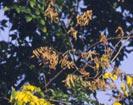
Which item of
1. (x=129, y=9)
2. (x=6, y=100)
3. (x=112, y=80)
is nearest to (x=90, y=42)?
(x=129, y=9)

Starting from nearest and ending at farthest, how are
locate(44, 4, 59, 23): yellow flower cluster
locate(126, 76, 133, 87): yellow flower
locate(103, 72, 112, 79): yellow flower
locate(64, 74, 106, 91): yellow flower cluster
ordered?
locate(126, 76, 133, 87): yellow flower → locate(103, 72, 112, 79): yellow flower → locate(64, 74, 106, 91): yellow flower cluster → locate(44, 4, 59, 23): yellow flower cluster

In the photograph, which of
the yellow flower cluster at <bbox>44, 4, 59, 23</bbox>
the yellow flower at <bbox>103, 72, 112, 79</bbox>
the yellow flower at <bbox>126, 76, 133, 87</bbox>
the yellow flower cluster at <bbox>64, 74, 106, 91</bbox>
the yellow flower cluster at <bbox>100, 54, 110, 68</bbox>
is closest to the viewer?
the yellow flower at <bbox>126, 76, 133, 87</bbox>

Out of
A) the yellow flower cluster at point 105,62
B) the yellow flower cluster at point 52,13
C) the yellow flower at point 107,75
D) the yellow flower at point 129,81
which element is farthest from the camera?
the yellow flower cluster at point 52,13

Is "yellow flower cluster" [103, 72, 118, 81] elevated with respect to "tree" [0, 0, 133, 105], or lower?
lower

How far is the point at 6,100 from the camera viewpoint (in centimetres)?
920

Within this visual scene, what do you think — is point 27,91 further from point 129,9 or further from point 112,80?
point 129,9

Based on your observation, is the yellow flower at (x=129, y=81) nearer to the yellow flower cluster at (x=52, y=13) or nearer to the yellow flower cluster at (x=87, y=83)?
the yellow flower cluster at (x=87, y=83)

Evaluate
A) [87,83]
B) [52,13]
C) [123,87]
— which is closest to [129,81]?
[123,87]

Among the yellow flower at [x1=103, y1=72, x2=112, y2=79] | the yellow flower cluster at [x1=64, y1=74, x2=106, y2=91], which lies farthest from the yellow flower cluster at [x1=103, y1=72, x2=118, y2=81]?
the yellow flower cluster at [x1=64, y1=74, x2=106, y2=91]

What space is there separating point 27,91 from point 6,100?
2596 mm

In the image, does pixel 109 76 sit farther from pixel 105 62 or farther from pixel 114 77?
pixel 105 62

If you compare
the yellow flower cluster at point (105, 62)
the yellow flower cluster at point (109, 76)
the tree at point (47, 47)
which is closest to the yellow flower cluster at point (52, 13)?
the tree at point (47, 47)

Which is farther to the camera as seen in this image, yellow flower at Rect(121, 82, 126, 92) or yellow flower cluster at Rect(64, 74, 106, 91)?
yellow flower cluster at Rect(64, 74, 106, 91)

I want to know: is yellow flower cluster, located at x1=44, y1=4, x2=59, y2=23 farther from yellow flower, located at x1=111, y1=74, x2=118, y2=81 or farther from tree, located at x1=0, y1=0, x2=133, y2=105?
yellow flower, located at x1=111, y1=74, x2=118, y2=81
